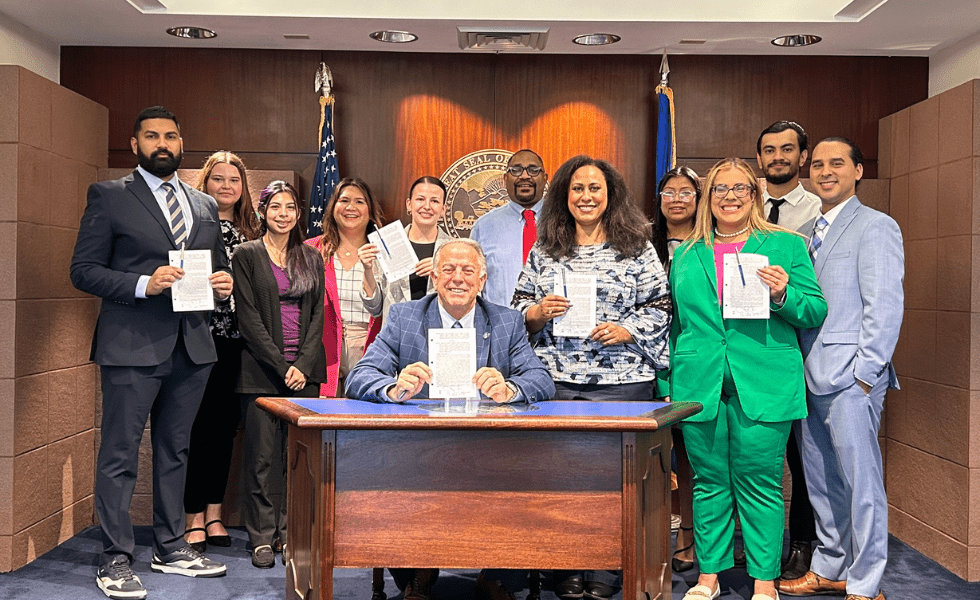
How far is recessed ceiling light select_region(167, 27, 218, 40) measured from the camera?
5320mm

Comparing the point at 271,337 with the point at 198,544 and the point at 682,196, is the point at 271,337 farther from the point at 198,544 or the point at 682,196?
the point at 682,196

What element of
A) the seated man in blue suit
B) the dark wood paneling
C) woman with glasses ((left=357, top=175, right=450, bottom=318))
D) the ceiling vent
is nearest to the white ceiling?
the ceiling vent

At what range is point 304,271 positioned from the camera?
4.44 m

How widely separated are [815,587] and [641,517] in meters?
1.59

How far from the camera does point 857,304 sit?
12.3ft

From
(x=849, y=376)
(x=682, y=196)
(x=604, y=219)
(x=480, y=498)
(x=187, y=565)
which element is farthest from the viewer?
(x=682, y=196)

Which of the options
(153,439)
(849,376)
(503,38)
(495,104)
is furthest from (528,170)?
(153,439)

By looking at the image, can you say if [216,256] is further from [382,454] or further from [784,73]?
[784,73]

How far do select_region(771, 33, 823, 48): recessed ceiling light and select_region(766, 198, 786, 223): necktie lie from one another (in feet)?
4.62

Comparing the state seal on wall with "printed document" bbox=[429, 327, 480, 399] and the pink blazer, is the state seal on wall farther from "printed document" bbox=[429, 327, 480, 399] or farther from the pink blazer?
"printed document" bbox=[429, 327, 480, 399]

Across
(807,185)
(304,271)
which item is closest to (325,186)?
(304,271)

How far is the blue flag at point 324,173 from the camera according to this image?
557cm

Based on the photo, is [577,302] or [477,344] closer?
[477,344]

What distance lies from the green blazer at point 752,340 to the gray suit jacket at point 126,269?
2257 millimetres
